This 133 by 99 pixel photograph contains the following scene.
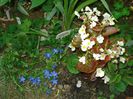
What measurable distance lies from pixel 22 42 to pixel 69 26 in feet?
1.40

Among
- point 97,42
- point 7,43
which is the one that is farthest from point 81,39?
point 7,43

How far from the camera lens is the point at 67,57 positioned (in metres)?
3.28

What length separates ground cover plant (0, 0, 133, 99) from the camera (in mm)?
3041

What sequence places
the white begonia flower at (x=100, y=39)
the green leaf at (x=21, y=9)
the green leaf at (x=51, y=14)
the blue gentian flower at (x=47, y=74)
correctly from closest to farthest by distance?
the white begonia flower at (x=100, y=39) → the blue gentian flower at (x=47, y=74) → the green leaf at (x=51, y=14) → the green leaf at (x=21, y=9)

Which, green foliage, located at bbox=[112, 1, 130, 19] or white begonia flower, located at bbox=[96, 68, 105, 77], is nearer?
white begonia flower, located at bbox=[96, 68, 105, 77]

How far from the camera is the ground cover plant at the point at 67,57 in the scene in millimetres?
3041

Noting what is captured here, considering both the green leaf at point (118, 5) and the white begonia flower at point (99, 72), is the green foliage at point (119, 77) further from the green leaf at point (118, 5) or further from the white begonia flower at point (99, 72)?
the green leaf at point (118, 5)

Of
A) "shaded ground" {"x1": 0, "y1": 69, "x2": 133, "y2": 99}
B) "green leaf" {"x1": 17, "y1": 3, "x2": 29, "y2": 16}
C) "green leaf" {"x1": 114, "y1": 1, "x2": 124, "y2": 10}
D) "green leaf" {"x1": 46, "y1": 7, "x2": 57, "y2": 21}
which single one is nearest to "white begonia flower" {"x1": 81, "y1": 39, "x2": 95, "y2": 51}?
"shaded ground" {"x1": 0, "y1": 69, "x2": 133, "y2": 99}

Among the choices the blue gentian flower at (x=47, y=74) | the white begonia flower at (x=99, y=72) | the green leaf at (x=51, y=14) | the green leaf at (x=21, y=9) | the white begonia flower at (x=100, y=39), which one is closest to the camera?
the white begonia flower at (x=100, y=39)

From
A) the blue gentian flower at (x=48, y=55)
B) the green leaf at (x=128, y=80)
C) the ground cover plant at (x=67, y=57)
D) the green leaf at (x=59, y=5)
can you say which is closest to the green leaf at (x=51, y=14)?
the ground cover plant at (x=67, y=57)

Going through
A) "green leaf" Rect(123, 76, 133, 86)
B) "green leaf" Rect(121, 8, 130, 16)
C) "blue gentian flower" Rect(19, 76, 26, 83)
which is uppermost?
"green leaf" Rect(121, 8, 130, 16)

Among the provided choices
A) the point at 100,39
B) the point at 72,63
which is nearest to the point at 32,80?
the point at 72,63

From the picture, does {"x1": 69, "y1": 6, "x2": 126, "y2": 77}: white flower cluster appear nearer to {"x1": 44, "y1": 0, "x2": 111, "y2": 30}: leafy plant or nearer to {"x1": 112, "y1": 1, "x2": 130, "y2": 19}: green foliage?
{"x1": 44, "y1": 0, "x2": 111, "y2": 30}: leafy plant

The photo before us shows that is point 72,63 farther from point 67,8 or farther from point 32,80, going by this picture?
point 67,8
